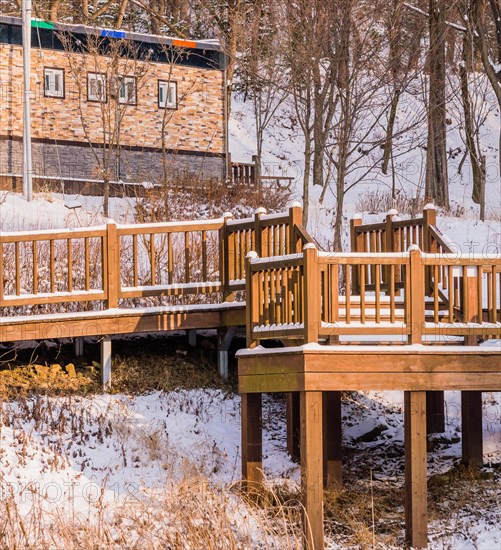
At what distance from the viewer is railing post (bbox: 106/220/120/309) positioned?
1474 centimetres

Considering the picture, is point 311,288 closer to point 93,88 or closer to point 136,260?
point 136,260

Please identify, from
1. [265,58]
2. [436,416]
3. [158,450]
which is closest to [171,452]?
[158,450]

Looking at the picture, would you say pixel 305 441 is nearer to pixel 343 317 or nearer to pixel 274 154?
pixel 343 317

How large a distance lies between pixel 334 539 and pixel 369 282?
5.32 m

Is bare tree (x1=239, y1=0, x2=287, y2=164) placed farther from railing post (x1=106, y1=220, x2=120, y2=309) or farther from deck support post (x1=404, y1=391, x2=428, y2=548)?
deck support post (x1=404, y1=391, x2=428, y2=548)

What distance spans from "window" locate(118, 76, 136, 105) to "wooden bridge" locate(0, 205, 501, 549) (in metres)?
16.1

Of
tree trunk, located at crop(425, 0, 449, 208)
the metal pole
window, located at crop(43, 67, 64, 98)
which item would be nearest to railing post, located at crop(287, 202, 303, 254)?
tree trunk, located at crop(425, 0, 449, 208)

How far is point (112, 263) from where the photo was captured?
1479cm

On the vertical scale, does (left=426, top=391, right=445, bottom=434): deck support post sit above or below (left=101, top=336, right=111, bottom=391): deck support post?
below

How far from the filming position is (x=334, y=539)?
11.5 metres

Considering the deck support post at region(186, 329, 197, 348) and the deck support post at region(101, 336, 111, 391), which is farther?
the deck support post at region(186, 329, 197, 348)

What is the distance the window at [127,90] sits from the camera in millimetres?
30647

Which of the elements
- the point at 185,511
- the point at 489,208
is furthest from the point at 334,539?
the point at 489,208

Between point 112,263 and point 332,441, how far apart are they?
3.82 meters
